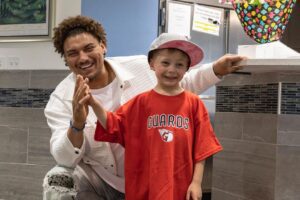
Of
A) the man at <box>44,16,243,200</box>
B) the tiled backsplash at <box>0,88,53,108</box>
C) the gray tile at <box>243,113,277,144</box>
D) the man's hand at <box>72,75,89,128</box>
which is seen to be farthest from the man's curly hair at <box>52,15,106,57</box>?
the tiled backsplash at <box>0,88,53,108</box>

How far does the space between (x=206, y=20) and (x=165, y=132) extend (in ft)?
8.33

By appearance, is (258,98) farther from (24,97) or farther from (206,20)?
(206,20)

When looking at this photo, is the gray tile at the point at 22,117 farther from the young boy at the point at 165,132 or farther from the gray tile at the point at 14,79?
the young boy at the point at 165,132

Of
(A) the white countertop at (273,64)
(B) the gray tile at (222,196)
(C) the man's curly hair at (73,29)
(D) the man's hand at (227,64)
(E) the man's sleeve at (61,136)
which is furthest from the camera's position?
(B) the gray tile at (222,196)

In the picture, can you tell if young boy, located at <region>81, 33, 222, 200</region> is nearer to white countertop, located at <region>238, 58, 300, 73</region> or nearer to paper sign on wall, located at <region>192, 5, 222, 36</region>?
white countertop, located at <region>238, 58, 300, 73</region>

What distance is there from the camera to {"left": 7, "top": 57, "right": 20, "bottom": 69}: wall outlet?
3.11 meters

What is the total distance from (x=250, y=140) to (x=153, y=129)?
1.89 ft

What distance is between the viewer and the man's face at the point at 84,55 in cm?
196

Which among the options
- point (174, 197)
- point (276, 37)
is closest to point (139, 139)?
point (174, 197)

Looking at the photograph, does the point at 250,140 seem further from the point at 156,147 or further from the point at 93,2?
the point at 93,2

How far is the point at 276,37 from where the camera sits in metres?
1.88

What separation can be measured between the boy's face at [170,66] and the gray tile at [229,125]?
0.57 metres

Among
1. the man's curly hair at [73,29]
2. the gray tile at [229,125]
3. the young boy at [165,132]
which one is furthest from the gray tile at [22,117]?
the young boy at [165,132]

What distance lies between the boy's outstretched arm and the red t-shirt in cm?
2
